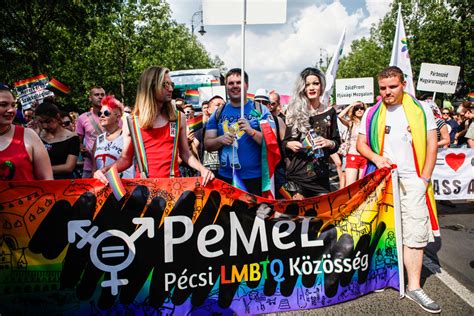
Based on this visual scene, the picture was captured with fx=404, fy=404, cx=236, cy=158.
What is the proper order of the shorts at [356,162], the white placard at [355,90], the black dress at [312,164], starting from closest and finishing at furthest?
the black dress at [312,164] < the shorts at [356,162] < the white placard at [355,90]

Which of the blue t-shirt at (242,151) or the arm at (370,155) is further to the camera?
the blue t-shirt at (242,151)

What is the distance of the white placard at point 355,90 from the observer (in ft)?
38.4

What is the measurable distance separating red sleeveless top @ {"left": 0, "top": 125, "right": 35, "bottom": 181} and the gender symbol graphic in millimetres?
533

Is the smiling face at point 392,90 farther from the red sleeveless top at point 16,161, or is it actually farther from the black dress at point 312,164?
the red sleeveless top at point 16,161

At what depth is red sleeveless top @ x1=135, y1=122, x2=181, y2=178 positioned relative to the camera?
3334 millimetres

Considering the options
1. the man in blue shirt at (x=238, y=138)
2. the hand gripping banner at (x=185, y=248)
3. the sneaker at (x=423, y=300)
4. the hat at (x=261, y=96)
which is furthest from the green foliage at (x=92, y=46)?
the sneaker at (x=423, y=300)

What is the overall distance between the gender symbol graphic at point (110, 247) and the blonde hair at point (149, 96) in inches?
32.4

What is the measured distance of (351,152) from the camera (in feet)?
22.1

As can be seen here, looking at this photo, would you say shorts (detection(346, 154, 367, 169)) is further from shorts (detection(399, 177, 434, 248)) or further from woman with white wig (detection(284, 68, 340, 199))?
shorts (detection(399, 177, 434, 248))

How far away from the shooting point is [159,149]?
336cm

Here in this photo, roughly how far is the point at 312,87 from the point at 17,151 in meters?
2.78

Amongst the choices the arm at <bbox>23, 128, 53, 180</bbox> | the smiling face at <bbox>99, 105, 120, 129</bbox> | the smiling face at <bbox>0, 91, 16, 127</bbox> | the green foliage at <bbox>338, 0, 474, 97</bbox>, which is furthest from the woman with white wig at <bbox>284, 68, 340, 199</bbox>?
the green foliage at <bbox>338, 0, 474, 97</bbox>

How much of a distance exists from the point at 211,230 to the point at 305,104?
1.80 metres

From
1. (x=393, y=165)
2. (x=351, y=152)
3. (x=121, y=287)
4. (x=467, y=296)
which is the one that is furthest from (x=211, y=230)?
(x=351, y=152)
